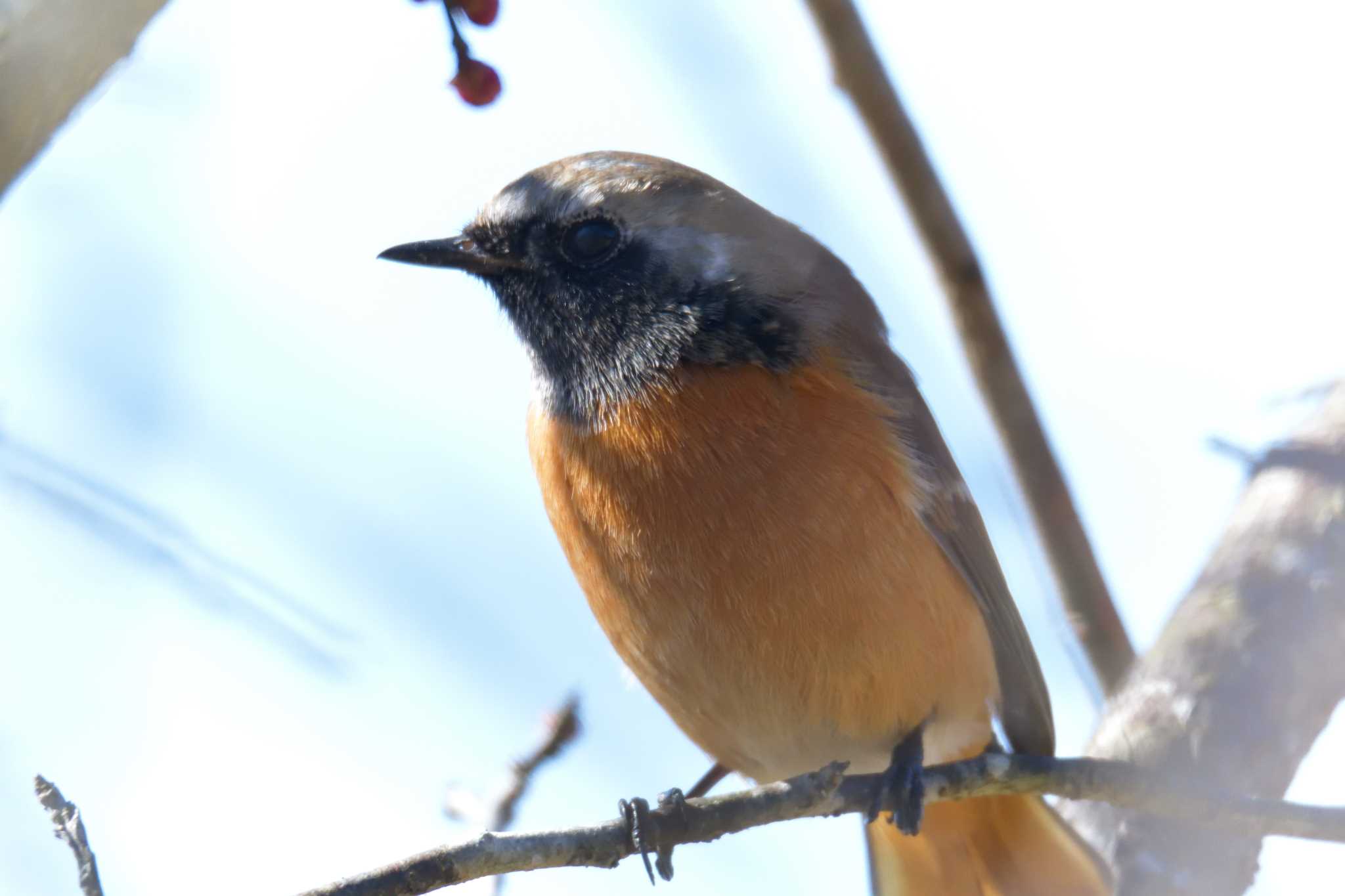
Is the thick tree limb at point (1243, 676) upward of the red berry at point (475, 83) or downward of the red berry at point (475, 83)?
downward

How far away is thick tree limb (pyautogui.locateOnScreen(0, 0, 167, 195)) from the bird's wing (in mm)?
2845

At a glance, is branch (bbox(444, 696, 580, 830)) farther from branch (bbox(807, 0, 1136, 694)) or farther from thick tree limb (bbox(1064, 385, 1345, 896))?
branch (bbox(807, 0, 1136, 694))

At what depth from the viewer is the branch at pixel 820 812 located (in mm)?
2830

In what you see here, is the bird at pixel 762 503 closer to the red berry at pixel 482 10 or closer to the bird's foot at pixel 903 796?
the bird's foot at pixel 903 796

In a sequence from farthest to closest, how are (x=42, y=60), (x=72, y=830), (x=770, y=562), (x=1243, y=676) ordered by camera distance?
(x=1243, y=676) → (x=770, y=562) → (x=72, y=830) → (x=42, y=60)

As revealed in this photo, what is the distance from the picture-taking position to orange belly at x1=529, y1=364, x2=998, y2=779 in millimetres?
A: 3926

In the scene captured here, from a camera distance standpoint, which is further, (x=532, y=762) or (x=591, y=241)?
(x=591, y=241)

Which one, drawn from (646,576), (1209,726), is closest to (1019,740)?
(1209,726)

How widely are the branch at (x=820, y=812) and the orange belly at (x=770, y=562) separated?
0.36 meters

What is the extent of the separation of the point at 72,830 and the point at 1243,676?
363cm

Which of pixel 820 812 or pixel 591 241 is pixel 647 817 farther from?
pixel 591 241

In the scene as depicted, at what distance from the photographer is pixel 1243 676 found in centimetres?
441

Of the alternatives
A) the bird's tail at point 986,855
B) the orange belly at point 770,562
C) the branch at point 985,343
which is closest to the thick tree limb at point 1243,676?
the bird's tail at point 986,855

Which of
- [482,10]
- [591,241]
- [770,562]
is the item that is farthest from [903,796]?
[482,10]
